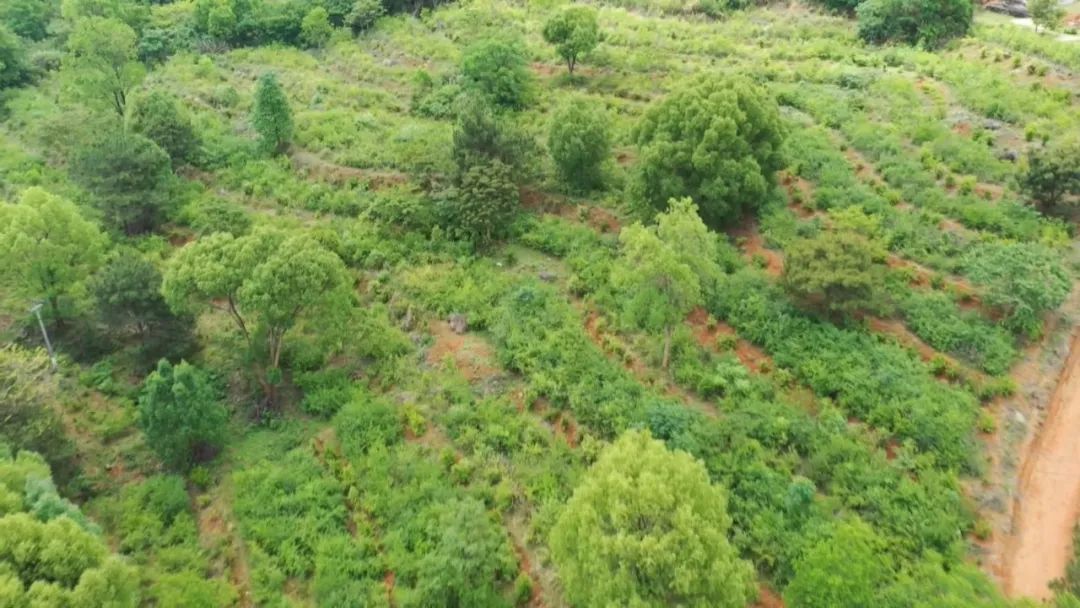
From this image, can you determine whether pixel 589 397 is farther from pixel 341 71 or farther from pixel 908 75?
pixel 341 71

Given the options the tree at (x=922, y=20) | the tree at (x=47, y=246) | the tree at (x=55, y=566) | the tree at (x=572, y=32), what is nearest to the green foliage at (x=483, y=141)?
the tree at (x=572, y=32)

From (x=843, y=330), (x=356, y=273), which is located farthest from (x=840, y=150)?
(x=356, y=273)

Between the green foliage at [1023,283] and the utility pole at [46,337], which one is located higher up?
the green foliage at [1023,283]

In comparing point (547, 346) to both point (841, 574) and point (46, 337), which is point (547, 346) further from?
point (46, 337)

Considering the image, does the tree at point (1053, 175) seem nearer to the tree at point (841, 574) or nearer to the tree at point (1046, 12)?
the tree at point (841, 574)

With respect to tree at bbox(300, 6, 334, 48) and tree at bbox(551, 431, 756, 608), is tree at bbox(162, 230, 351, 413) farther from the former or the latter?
tree at bbox(300, 6, 334, 48)

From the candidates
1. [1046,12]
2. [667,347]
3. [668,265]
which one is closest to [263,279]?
[668,265]

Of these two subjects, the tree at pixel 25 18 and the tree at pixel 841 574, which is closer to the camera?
the tree at pixel 841 574
